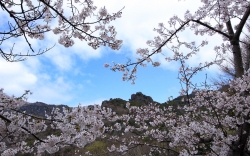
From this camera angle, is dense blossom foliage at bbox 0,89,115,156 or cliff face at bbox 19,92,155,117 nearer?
dense blossom foliage at bbox 0,89,115,156

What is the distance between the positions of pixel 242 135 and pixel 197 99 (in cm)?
143

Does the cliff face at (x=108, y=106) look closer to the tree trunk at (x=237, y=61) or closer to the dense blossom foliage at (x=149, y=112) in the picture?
the dense blossom foliage at (x=149, y=112)

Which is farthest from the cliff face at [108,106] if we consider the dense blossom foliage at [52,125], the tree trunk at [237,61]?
the tree trunk at [237,61]

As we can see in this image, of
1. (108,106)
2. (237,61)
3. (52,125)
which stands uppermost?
(108,106)

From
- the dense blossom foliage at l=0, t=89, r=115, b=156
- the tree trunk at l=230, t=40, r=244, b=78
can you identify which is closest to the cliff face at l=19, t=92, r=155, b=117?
the dense blossom foliage at l=0, t=89, r=115, b=156

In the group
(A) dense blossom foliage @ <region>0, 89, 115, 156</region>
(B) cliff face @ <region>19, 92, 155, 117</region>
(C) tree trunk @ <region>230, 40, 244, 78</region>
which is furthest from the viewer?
(C) tree trunk @ <region>230, 40, 244, 78</region>

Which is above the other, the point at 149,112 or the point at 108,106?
the point at 108,106

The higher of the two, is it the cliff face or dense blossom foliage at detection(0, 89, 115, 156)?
the cliff face

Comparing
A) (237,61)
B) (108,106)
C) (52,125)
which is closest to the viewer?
(52,125)

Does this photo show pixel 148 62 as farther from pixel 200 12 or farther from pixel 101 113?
pixel 101 113

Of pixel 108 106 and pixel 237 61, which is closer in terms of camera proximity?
pixel 237 61

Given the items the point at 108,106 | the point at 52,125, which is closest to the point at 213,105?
the point at 52,125

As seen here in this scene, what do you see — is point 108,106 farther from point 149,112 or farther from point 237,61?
point 237,61

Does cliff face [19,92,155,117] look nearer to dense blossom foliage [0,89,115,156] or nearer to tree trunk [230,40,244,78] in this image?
dense blossom foliage [0,89,115,156]
